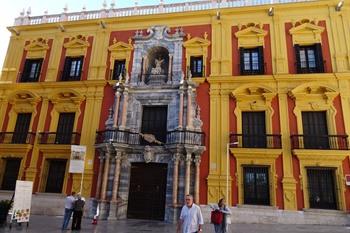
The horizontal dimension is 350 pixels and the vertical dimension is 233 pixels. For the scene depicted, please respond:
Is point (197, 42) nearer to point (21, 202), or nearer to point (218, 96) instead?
point (218, 96)

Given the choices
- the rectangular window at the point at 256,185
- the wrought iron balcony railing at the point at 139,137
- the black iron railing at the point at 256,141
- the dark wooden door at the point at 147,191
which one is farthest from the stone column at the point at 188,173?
the rectangular window at the point at 256,185

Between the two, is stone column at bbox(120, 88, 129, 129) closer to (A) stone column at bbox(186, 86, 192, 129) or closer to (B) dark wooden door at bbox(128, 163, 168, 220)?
(B) dark wooden door at bbox(128, 163, 168, 220)

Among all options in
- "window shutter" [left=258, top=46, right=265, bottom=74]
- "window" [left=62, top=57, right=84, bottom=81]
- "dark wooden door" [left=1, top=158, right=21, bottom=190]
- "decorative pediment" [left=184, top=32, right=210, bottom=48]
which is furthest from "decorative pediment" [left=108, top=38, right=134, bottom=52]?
"dark wooden door" [left=1, top=158, right=21, bottom=190]

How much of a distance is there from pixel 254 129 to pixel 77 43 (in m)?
12.0

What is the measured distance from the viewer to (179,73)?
625 inches

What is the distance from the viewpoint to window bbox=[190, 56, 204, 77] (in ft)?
52.0

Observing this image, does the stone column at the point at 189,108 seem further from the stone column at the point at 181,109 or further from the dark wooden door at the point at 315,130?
the dark wooden door at the point at 315,130

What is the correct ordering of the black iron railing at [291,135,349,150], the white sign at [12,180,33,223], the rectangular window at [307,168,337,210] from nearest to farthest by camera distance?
the white sign at [12,180,33,223] → the rectangular window at [307,168,337,210] → the black iron railing at [291,135,349,150]

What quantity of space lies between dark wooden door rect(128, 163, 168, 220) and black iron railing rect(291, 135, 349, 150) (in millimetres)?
6447

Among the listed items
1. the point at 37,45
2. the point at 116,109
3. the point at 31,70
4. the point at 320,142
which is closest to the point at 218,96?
the point at 320,142

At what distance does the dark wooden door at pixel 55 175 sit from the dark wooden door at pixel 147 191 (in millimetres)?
3983

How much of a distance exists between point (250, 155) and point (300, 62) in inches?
228

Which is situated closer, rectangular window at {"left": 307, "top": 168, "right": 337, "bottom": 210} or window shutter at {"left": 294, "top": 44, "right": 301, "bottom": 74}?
rectangular window at {"left": 307, "top": 168, "right": 337, "bottom": 210}

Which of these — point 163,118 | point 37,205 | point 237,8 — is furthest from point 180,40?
point 37,205
